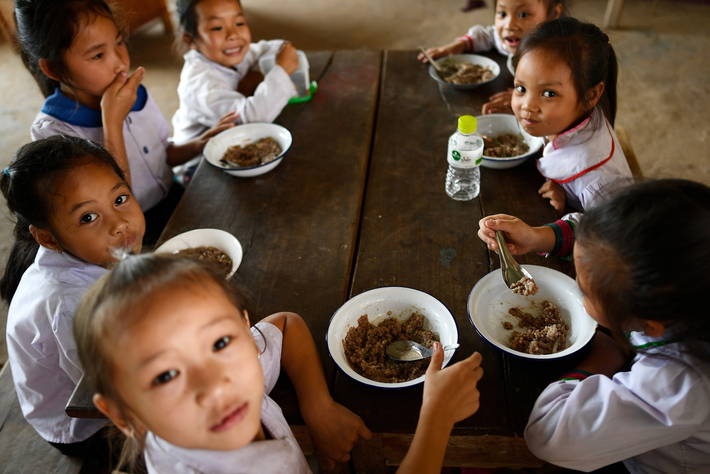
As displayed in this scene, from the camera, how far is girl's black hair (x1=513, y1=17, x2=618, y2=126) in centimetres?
144

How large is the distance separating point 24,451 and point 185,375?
107cm

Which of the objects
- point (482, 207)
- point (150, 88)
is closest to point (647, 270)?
point (482, 207)

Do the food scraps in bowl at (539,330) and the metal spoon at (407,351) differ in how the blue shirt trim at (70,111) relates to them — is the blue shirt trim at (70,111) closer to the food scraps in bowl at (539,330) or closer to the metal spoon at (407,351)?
the metal spoon at (407,351)

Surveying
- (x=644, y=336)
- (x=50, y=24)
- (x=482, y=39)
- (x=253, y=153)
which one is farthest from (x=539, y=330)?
(x=50, y=24)

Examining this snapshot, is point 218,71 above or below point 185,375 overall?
below

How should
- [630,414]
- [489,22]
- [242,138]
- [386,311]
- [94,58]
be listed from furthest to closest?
[489,22], [242,138], [94,58], [386,311], [630,414]

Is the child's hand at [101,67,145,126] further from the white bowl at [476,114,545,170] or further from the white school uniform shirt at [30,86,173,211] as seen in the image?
the white bowl at [476,114,545,170]

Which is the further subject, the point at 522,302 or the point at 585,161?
the point at 585,161

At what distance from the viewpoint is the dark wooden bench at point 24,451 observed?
1429mm

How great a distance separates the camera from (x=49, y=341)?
1294mm

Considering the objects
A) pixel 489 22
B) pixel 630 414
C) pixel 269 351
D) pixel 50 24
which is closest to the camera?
pixel 630 414

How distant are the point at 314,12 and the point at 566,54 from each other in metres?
4.13

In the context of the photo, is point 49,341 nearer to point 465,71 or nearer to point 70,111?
point 70,111

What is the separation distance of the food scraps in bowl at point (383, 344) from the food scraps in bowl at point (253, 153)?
31.8 inches
